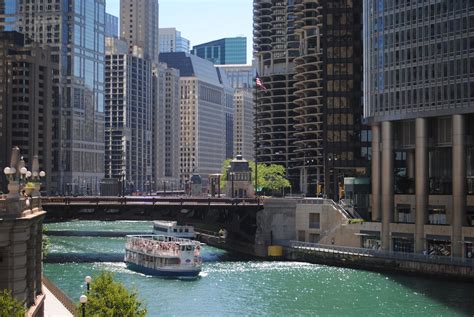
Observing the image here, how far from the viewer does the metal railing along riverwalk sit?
110 meters

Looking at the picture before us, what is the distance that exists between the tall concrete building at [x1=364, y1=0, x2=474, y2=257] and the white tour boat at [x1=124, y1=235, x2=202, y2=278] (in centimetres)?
2993

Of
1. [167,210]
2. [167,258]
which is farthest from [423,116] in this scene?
[167,210]

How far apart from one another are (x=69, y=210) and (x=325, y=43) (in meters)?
72.3

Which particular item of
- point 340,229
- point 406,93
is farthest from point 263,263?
point 406,93

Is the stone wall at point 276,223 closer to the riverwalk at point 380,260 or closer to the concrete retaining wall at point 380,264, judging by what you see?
the riverwalk at point 380,260

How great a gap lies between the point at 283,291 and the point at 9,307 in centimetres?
5974

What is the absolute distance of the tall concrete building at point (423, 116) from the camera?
4688 inches

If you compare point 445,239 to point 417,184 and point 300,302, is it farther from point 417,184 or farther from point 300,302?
point 300,302

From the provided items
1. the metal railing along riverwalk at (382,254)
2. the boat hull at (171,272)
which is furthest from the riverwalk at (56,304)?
the metal railing along riverwalk at (382,254)

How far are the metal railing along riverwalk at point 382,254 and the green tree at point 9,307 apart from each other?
75189mm

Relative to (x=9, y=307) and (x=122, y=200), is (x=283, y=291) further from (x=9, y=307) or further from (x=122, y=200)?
(x=9, y=307)

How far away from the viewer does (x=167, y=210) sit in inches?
5704

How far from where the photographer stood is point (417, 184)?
124250 mm

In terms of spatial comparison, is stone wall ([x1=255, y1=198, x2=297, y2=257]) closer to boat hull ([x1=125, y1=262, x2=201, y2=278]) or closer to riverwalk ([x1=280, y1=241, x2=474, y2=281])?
riverwalk ([x1=280, y1=241, x2=474, y2=281])
